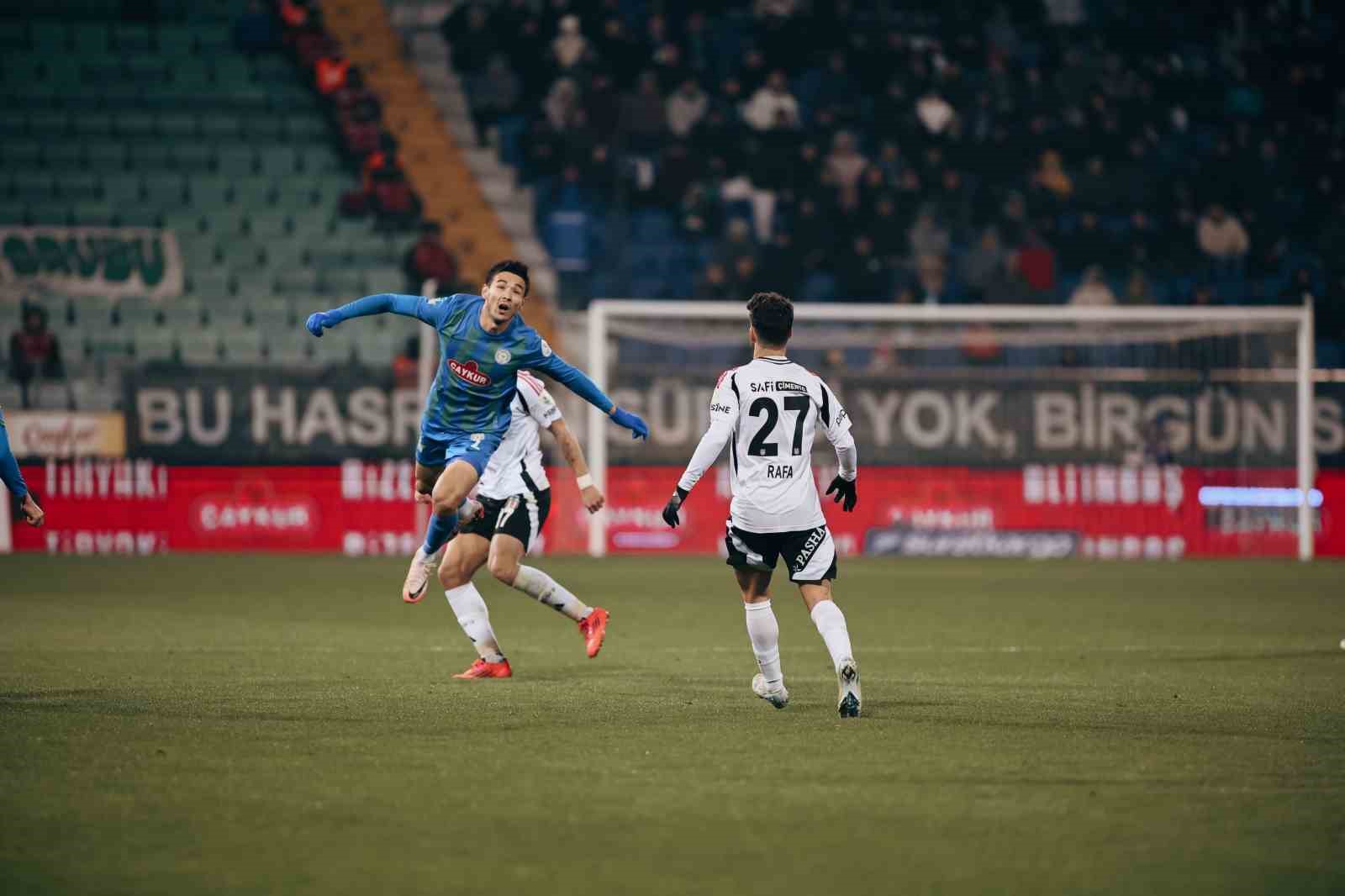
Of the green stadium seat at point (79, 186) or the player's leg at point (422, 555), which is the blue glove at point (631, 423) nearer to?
the player's leg at point (422, 555)

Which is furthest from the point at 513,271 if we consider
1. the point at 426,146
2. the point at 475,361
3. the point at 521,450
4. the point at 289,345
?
the point at 426,146

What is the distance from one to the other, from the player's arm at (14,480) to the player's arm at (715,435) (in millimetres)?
3346

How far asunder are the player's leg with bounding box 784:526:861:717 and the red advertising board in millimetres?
12674

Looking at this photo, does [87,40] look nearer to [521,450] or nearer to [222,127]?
[222,127]

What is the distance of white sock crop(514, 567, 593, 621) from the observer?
10789 mm

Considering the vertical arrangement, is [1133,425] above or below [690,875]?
above

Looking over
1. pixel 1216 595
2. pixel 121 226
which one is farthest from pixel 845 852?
pixel 121 226

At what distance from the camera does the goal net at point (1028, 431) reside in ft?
72.3

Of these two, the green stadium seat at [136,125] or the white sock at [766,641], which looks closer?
the white sock at [766,641]

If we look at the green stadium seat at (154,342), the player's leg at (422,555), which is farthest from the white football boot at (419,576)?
the green stadium seat at (154,342)

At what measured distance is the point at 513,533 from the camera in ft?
35.6

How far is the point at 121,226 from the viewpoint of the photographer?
2573cm

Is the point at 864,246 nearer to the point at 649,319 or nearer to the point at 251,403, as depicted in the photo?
the point at 649,319

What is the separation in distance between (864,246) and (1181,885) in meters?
20.2
